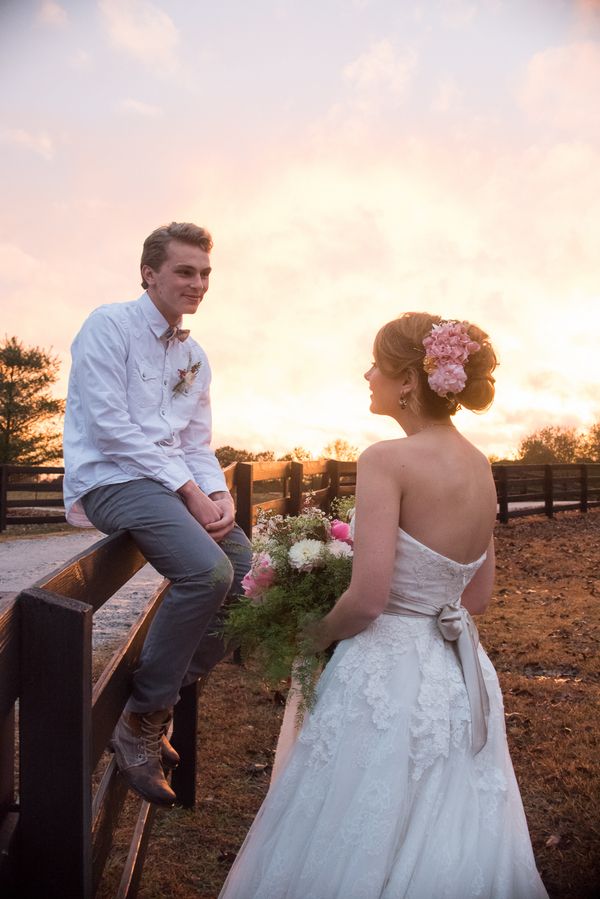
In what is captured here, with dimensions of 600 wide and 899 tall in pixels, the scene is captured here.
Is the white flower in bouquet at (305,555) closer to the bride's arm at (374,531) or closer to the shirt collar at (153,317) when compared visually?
the bride's arm at (374,531)

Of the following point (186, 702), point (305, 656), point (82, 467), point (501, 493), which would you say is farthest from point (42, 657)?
point (501, 493)

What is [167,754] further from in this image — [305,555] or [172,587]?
[305,555]

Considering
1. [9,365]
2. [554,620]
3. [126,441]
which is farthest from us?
[9,365]

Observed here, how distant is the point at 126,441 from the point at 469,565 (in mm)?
1288

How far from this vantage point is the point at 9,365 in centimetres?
3872

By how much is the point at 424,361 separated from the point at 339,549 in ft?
2.06

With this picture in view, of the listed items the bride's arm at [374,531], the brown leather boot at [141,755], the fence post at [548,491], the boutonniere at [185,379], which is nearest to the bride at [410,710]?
the bride's arm at [374,531]

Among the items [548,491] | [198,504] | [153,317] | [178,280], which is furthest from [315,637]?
[548,491]

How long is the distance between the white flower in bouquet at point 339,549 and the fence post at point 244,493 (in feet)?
14.1

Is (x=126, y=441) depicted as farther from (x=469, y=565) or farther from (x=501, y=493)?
(x=501, y=493)

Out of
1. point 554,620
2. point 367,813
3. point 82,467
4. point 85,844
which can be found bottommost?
point 554,620

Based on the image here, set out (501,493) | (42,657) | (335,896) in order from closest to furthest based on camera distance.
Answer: (42,657) → (335,896) → (501,493)

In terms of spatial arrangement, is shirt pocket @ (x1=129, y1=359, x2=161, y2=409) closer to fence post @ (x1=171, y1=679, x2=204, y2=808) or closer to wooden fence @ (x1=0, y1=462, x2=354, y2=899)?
wooden fence @ (x1=0, y1=462, x2=354, y2=899)

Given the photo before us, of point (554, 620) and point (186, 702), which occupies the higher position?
point (186, 702)
